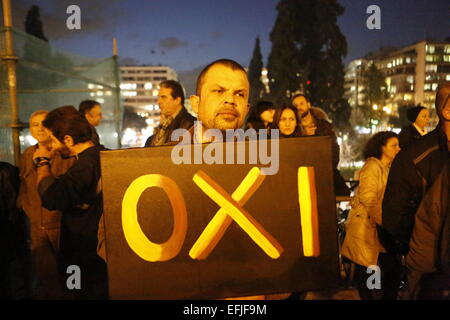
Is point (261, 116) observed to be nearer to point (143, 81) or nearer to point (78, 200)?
point (78, 200)

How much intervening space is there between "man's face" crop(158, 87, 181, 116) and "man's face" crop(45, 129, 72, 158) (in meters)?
1.18

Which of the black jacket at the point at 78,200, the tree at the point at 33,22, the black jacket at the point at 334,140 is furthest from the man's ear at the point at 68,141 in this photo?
the tree at the point at 33,22

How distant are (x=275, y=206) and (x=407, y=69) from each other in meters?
86.0

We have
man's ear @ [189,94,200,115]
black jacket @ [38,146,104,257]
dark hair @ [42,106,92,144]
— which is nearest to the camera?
man's ear @ [189,94,200,115]

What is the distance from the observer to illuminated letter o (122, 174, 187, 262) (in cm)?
131

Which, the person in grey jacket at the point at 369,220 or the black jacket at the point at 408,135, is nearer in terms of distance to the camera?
the person in grey jacket at the point at 369,220

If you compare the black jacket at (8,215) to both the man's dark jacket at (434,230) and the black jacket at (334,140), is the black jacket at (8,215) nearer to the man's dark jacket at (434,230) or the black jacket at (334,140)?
the man's dark jacket at (434,230)

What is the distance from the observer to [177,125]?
3242 mm

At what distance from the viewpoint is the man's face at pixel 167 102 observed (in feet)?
11.5

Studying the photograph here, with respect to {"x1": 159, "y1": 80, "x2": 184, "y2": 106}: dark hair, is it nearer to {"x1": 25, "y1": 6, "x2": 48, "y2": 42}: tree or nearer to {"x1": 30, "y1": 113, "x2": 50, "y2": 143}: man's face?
{"x1": 30, "y1": 113, "x2": 50, "y2": 143}: man's face

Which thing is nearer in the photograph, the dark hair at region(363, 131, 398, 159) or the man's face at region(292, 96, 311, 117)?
the dark hair at region(363, 131, 398, 159)

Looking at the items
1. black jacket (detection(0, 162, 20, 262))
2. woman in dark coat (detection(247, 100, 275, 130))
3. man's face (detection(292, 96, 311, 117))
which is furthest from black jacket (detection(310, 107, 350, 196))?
black jacket (detection(0, 162, 20, 262))

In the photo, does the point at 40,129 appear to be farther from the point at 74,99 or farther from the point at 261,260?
the point at 74,99

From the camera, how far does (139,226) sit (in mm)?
1316
